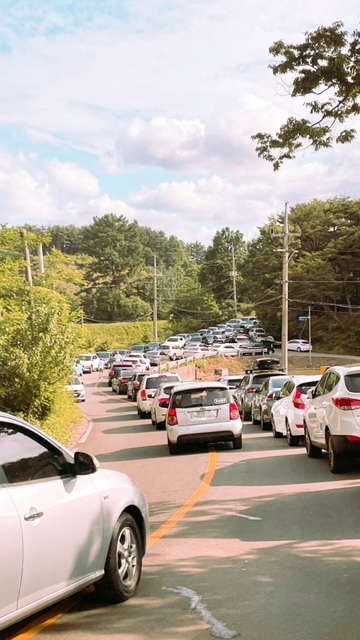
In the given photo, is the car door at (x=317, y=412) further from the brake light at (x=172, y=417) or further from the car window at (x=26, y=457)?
the car window at (x=26, y=457)

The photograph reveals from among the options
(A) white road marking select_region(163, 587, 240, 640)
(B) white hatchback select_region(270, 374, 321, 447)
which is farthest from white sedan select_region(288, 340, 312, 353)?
(A) white road marking select_region(163, 587, 240, 640)

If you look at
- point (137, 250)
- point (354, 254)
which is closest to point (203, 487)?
point (354, 254)

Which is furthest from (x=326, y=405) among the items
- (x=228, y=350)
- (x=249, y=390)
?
(x=228, y=350)

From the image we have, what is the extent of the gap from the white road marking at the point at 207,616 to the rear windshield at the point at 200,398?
1104 cm

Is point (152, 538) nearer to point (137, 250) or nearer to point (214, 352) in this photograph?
point (214, 352)

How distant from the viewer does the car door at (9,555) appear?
4.52m

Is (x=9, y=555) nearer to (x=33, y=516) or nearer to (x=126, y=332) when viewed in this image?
(x=33, y=516)

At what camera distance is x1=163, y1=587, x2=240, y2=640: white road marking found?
209 inches

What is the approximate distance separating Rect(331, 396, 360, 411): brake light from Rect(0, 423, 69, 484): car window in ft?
25.3

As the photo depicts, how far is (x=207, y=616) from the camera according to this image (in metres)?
5.70

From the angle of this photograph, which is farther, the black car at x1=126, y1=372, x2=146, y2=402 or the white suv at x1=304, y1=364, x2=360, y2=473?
the black car at x1=126, y1=372, x2=146, y2=402

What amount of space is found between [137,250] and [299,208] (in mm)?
42650

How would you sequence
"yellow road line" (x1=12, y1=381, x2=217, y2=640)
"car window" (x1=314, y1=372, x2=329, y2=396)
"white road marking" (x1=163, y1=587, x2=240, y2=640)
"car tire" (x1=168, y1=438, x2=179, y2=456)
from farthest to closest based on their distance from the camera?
"car tire" (x1=168, y1=438, x2=179, y2=456) → "car window" (x1=314, y1=372, x2=329, y2=396) → "yellow road line" (x1=12, y1=381, x2=217, y2=640) → "white road marking" (x1=163, y1=587, x2=240, y2=640)

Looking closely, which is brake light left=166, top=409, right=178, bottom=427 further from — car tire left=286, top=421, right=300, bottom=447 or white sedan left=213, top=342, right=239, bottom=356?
white sedan left=213, top=342, right=239, bottom=356
